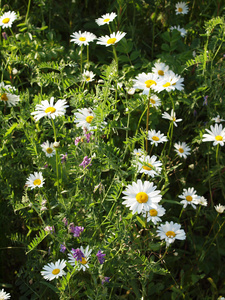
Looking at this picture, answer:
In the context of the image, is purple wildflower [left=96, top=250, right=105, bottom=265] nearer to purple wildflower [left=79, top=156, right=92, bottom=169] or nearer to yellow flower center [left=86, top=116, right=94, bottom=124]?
purple wildflower [left=79, top=156, right=92, bottom=169]

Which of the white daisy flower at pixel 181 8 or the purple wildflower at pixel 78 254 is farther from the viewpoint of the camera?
the white daisy flower at pixel 181 8

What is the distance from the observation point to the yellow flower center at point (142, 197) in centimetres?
150

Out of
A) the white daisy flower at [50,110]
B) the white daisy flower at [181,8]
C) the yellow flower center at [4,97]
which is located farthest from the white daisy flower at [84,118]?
the white daisy flower at [181,8]

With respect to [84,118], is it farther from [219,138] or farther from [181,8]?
[181,8]

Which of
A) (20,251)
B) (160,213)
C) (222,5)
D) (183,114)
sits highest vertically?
(222,5)

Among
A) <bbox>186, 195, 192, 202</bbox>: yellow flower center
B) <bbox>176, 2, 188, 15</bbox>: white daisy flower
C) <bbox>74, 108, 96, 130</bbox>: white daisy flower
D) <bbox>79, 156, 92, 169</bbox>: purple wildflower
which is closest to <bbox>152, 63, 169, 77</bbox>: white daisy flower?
<bbox>74, 108, 96, 130</bbox>: white daisy flower

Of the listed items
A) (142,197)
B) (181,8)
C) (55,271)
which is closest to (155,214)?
(142,197)

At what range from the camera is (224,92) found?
7.77ft

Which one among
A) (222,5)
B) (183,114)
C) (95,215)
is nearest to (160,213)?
(95,215)

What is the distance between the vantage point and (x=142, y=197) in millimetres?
1503

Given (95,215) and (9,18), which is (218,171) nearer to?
(95,215)

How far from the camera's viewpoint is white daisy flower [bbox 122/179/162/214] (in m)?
1.48

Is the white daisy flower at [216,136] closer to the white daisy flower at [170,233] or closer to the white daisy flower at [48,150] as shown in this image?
the white daisy flower at [170,233]

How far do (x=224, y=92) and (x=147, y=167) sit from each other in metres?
0.97
